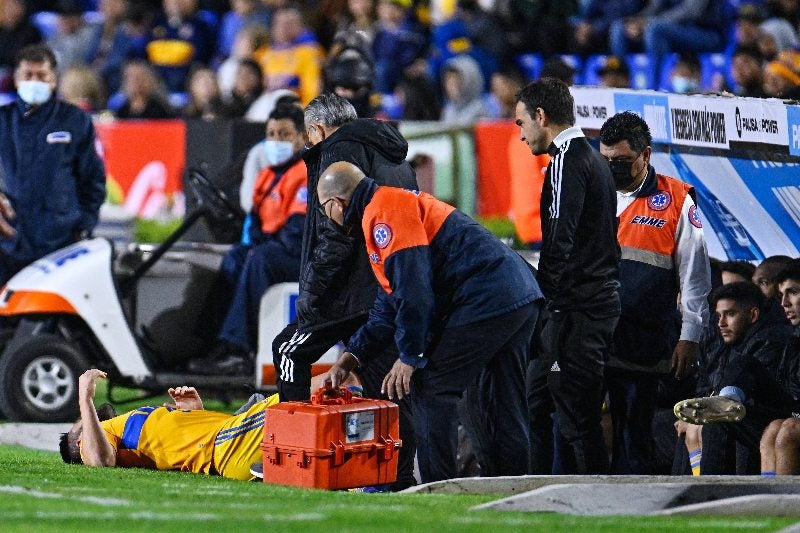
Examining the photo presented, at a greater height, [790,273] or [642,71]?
[642,71]

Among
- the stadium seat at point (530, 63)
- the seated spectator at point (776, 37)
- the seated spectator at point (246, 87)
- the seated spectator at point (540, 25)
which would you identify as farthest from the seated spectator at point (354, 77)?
the seated spectator at point (540, 25)

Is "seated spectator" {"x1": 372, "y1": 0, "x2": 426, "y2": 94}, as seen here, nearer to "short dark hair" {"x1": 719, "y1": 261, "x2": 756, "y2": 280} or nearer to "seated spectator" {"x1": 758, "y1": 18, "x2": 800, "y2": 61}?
"seated spectator" {"x1": 758, "y1": 18, "x2": 800, "y2": 61}

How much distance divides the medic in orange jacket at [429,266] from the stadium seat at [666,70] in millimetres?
9802

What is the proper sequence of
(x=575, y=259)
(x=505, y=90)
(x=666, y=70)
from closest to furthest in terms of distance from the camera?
(x=575, y=259) → (x=666, y=70) → (x=505, y=90)

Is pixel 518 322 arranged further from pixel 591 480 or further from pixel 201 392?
pixel 201 392

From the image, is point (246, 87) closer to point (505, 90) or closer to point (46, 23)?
point (505, 90)

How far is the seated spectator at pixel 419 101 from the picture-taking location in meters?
17.7

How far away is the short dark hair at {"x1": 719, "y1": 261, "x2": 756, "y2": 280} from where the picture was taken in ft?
30.9

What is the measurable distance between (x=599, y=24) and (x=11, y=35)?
699 cm

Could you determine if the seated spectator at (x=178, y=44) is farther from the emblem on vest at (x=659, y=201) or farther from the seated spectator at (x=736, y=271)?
the emblem on vest at (x=659, y=201)


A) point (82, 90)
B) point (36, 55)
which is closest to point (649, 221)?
point (36, 55)

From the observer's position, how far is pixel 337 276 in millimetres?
8656

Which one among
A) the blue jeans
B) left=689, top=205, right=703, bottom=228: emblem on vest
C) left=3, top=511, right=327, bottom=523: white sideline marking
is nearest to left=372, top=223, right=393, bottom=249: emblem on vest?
left=3, top=511, right=327, bottom=523: white sideline marking

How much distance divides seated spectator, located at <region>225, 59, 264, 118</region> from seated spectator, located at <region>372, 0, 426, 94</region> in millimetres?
1982
